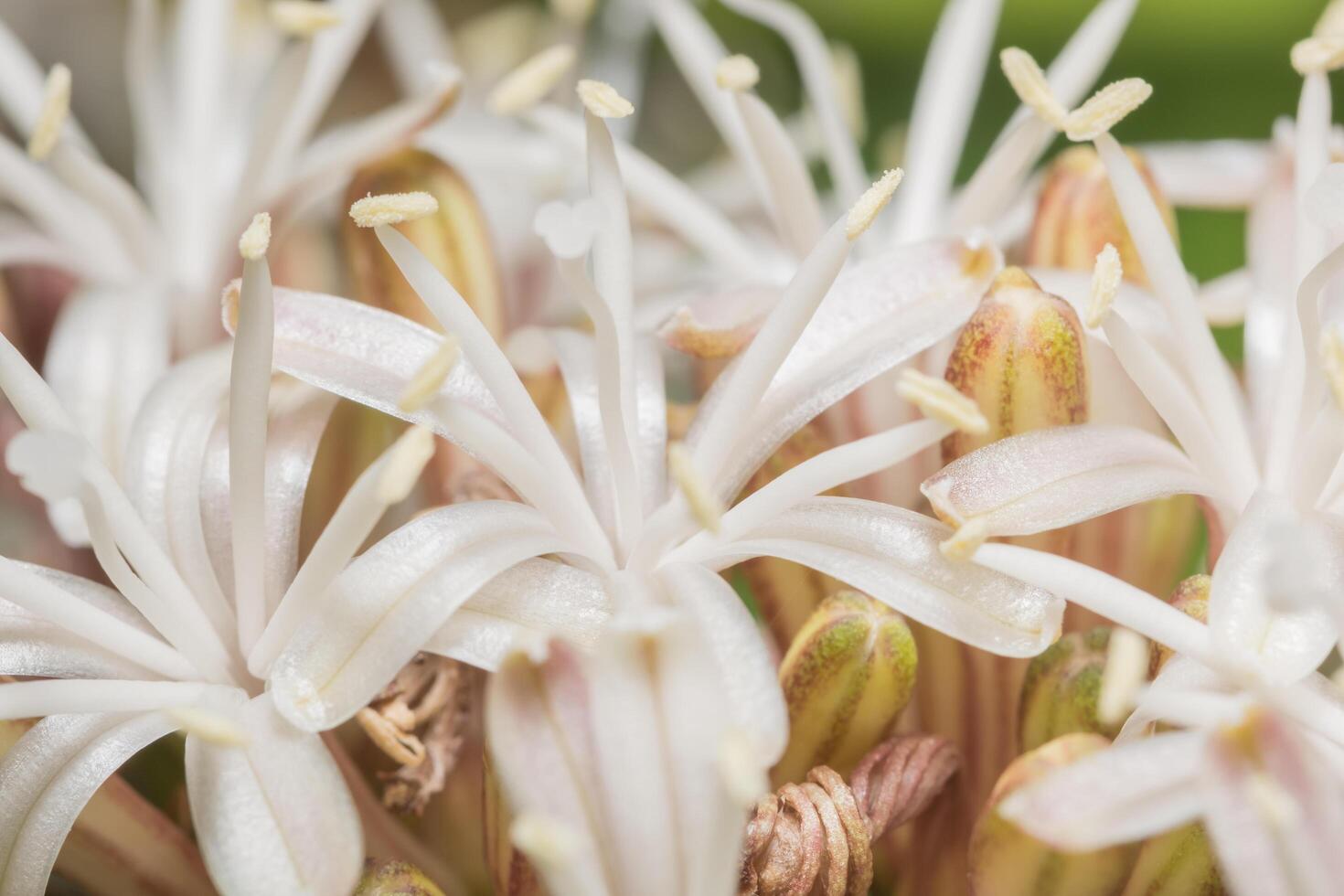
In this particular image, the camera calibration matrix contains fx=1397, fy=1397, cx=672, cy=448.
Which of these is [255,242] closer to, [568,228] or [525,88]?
[568,228]

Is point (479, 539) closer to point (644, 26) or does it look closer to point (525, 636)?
point (525, 636)

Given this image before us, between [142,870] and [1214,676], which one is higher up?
[1214,676]

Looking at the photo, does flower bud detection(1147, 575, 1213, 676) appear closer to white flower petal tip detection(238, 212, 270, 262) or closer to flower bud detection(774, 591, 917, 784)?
flower bud detection(774, 591, 917, 784)

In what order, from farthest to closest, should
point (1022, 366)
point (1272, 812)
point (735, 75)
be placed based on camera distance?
1. point (735, 75)
2. point (1022, 366)
3. point (1272, 812)

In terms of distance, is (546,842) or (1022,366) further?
(1022,366)

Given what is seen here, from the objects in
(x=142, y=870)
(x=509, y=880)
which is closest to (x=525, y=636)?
(x=509, y=880)

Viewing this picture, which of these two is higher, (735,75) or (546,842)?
(735,75)

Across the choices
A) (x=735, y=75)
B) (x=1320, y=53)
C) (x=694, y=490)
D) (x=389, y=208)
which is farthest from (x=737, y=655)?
(x=1320, y=53)

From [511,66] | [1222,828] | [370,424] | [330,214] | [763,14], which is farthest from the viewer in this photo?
[511,66]
